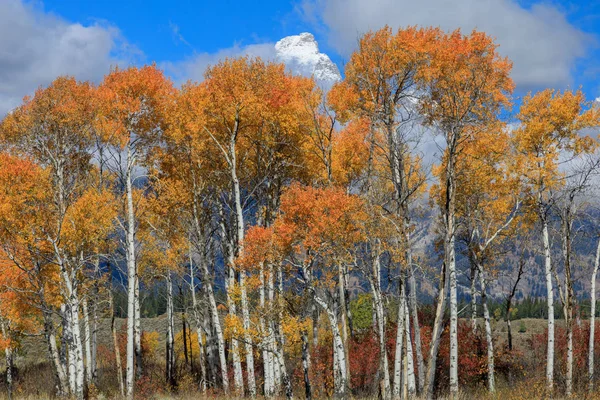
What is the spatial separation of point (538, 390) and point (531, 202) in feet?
33.9

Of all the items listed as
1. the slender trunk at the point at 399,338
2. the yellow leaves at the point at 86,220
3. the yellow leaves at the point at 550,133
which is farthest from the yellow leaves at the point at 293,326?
the yellow leaves at the point at 550,133

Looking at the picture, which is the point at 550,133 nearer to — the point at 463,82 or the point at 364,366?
the point at 463,82

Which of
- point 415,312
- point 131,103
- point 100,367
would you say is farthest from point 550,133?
point 100,367

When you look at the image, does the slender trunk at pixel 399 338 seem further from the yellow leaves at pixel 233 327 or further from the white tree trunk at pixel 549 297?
the white tree trunk at pixel 549 297

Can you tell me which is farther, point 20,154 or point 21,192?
point 20,154

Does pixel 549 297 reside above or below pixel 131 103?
below

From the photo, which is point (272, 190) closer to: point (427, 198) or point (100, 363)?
point (427, 198)

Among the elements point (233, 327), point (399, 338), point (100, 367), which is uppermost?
point (233, 327)

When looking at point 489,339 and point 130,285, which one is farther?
point 489,339

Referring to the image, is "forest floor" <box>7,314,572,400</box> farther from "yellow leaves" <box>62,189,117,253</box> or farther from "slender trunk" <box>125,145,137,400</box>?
"yellow leaves" <box>62,189,117,253</box>

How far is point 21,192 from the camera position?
19.7 metres

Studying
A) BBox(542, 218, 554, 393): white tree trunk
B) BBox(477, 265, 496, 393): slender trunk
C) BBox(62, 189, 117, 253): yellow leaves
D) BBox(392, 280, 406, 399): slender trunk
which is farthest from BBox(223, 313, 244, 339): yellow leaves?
BBox(542, 218, 554, 393): white tree trunk

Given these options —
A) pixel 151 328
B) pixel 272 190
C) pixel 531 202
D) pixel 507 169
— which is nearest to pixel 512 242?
pixel 531 202

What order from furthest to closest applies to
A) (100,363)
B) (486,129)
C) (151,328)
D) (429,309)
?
(151,328)
(100,363)
(429,309)
(486,129)
